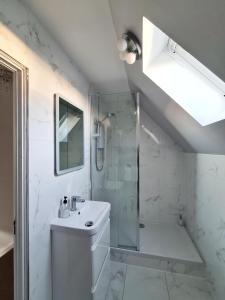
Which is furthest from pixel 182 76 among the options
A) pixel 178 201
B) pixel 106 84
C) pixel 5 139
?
pixel 178 201

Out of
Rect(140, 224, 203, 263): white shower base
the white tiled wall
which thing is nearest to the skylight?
the white tiled wall

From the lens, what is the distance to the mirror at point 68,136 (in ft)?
4.96

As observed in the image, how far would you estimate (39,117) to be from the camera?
127cm

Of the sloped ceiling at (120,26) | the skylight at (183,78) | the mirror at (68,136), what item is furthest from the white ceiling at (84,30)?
the mirror at (68,136)

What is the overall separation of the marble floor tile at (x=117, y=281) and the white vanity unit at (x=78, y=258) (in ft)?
1.10

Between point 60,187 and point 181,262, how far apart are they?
1.70 meters

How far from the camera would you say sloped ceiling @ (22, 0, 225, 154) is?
0.64 meters

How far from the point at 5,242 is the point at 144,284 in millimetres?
1516

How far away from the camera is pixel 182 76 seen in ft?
4.99

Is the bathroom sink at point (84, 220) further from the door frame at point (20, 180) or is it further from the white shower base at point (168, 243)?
the white shower base at point (168, 243)

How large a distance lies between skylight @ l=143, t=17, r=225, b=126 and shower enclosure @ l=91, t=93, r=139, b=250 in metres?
0.81

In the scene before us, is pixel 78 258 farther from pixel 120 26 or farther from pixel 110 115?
pixel 110 115

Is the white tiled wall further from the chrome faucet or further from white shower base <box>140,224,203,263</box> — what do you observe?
the chrome faucet

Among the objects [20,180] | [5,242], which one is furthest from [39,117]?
[5,242]
